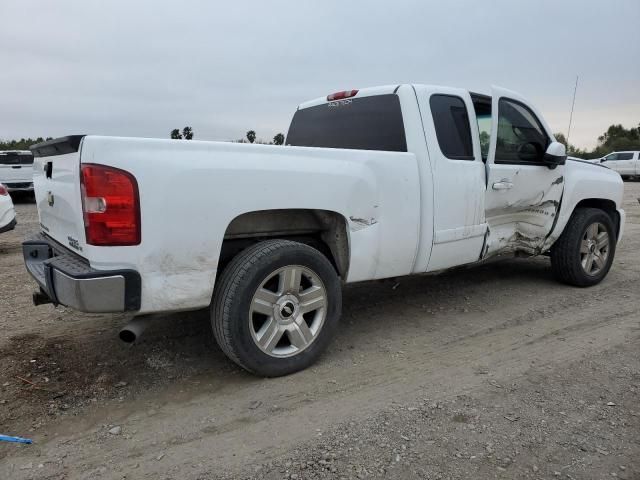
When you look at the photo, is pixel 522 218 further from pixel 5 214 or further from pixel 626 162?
pixel 626 162

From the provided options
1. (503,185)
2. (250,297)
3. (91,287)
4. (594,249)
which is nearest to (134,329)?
(91,287)

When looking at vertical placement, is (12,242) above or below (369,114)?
below

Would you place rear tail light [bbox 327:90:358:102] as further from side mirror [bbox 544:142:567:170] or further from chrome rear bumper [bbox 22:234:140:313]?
chrome rear bumper [bbox 22:234:140:313]

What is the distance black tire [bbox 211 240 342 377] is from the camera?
290 cm

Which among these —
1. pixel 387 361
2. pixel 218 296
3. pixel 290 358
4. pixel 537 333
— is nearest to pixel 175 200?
pixel 218 296

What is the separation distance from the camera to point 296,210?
10.8ft

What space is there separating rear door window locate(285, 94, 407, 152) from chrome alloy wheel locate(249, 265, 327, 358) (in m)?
1.33

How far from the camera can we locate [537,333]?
3.97 m

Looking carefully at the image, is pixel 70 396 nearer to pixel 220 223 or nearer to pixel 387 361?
pixel 220 223

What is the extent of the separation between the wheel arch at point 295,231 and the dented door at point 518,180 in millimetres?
1525

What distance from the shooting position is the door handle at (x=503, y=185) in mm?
4289

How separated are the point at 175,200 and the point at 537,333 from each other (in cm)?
299

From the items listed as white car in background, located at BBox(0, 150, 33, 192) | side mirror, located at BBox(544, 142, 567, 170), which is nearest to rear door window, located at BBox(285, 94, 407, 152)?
side mirror, located at BBox(544, 142, 567, 170)

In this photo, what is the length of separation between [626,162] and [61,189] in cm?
3085
